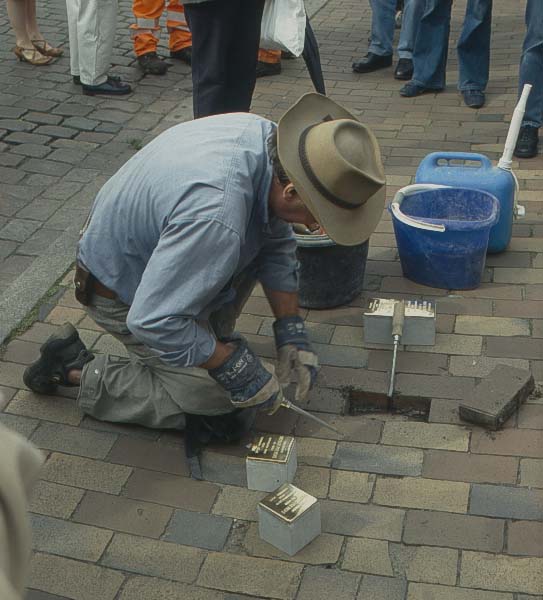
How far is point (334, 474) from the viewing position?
3.13m

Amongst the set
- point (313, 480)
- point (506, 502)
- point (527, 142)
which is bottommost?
point (527, 142)

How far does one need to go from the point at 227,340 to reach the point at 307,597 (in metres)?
0.94

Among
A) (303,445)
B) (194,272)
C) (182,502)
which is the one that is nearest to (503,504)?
(303,445)

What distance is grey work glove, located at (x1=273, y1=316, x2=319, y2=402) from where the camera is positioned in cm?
334

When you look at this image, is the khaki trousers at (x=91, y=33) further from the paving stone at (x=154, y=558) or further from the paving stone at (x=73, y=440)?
the paving stone at (x=154, y=558)

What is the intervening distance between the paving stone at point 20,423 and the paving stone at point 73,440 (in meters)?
0.03

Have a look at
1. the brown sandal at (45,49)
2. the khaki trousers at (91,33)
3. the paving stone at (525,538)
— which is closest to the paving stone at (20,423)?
the paving stone at (525,538)

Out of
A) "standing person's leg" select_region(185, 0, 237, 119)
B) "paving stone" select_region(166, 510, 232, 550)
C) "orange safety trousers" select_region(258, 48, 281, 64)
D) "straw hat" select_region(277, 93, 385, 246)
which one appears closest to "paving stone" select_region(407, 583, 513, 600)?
"paving stone" select_region(166, 510, 232, 550)

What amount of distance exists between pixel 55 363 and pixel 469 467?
150 centimetres

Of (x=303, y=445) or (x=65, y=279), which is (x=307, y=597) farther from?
(x=65, y=279)

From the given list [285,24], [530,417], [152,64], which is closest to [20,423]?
[530,417]

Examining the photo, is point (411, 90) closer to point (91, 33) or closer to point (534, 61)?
point (534, 61)

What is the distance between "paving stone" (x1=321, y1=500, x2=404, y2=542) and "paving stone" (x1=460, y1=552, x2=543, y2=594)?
0.77ft

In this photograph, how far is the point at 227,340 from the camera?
3242mm
